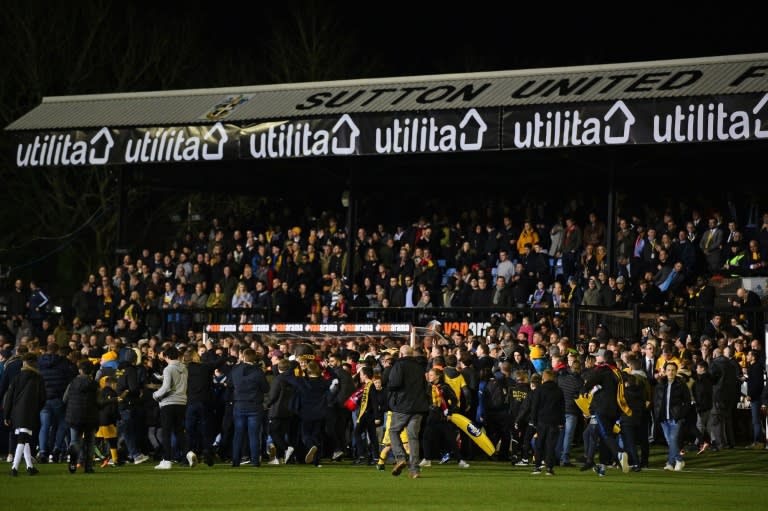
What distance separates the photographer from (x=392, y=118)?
2873cm

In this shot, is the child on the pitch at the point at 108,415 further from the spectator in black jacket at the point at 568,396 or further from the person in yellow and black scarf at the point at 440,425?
the spectator in black jacket at the point at 568,396

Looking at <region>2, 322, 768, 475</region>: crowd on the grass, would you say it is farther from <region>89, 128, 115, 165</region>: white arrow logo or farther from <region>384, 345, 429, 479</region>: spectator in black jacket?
<region>89, 128, 115, 165</region>: white arrow logo

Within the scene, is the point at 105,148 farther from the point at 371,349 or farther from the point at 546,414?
the point at 546,414

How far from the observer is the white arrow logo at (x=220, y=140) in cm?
3017

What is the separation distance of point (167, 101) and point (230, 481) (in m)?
17.0

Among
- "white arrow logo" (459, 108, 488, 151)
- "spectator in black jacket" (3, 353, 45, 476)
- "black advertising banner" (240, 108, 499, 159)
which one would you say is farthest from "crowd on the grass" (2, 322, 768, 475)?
"black advertising banner" (240, 108, 499, 159)

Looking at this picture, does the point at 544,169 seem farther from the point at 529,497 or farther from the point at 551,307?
the point at 529,497

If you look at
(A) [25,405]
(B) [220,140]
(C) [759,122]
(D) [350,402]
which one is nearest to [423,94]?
(B) [220,140]

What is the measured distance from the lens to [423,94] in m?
29.8

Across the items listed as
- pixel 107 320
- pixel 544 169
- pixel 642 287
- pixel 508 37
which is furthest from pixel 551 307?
pixel 508 37

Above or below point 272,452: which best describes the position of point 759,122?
above

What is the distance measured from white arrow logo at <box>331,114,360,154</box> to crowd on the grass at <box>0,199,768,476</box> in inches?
116

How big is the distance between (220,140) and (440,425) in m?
11.1

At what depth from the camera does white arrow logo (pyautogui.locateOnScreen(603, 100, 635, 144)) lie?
26.6m
